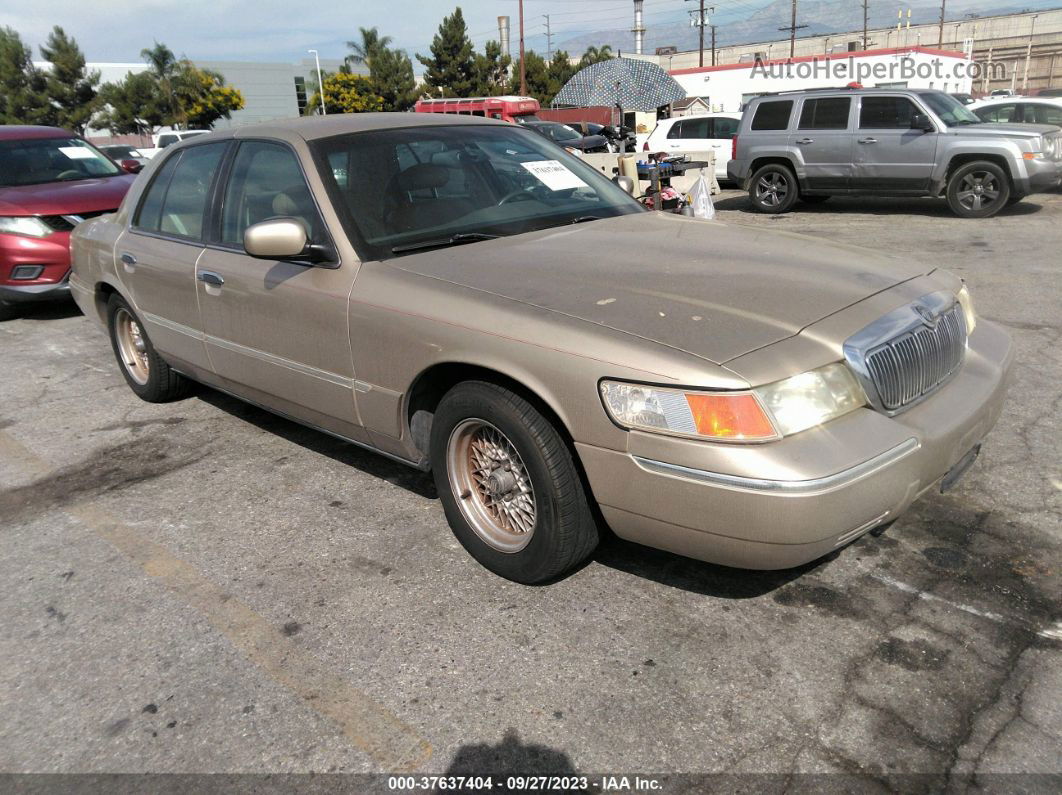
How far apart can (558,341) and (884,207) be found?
12.5 meters

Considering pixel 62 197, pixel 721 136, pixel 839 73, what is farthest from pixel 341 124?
pixel 839 73

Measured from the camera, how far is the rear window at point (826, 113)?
12.2m

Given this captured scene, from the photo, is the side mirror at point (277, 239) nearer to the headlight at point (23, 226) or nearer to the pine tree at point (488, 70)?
the headlight at point (23, 226)

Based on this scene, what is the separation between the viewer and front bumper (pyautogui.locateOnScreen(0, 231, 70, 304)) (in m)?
7.65

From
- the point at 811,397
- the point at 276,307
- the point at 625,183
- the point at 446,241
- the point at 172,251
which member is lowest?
the point at 811,397

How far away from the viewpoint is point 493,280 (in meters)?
3.06

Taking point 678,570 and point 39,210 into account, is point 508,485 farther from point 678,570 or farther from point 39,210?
point 39,210

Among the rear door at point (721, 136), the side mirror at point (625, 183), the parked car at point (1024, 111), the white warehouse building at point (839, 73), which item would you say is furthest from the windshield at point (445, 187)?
the white warehouse building at point (839, 73)

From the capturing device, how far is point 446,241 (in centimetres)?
348

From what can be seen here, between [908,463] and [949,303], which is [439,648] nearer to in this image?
[908,463]

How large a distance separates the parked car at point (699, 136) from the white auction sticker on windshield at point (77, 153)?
10.9 metres

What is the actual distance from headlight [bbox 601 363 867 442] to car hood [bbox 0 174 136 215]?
23.6 feet

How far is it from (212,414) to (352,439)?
1.92m

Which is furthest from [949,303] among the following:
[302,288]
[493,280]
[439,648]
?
[302,288]
